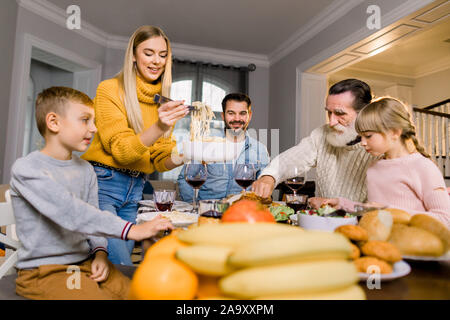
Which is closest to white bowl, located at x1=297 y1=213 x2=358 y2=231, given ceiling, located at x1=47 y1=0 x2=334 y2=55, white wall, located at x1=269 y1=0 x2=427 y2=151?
white wall, located at x1=269 y1=0 x2=427 y2=151

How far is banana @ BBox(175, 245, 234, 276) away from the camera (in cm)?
36

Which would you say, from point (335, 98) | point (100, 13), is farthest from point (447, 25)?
point (100, 13)

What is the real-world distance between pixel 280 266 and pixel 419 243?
0.40 metres

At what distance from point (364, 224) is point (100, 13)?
4.93 meters

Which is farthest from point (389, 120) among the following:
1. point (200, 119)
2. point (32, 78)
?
point (32, 78)

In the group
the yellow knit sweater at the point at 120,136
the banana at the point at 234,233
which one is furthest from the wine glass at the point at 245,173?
the banana at the point at 234,233

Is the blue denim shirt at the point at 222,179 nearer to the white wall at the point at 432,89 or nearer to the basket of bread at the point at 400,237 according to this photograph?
the basket of bread at the point at 400,237

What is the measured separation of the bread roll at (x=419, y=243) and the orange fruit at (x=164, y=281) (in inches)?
17.1

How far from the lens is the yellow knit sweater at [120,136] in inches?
53.2

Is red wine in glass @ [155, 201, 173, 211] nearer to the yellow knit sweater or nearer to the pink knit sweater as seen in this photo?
the yellow knit sweater

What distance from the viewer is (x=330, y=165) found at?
188 centimetres

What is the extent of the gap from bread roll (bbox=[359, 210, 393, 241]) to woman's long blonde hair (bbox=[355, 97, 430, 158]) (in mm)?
769
